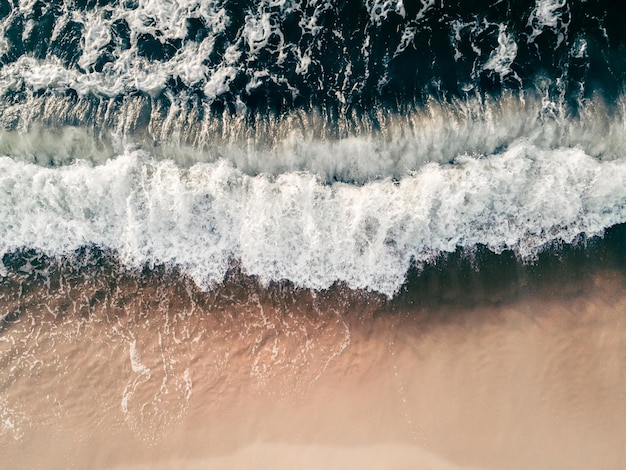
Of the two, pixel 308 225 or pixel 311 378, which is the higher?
pixel 308 225

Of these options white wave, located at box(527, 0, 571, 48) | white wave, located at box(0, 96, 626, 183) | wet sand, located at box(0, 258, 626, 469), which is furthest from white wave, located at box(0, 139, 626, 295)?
white wave, located at box(527, 0, 571, 48)

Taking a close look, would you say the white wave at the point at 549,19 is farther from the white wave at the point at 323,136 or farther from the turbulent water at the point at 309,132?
the white wave at the point at 323,136

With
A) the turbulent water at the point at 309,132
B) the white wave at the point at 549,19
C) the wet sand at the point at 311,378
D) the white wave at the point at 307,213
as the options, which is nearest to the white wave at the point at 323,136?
the turbulent water at the point at 309,132

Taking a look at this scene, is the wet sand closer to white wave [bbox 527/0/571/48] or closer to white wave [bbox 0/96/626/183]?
white wave [bbox 0/96/626/183]

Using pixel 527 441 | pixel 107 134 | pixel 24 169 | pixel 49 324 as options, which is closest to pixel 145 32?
pixel 107 134

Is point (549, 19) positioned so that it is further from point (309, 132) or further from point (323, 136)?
point (309, 132)

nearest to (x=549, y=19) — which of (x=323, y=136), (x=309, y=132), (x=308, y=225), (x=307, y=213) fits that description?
(x=323, y=136)

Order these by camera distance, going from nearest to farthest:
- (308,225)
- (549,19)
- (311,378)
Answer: (311,378) < (308,225) < (549,19)
